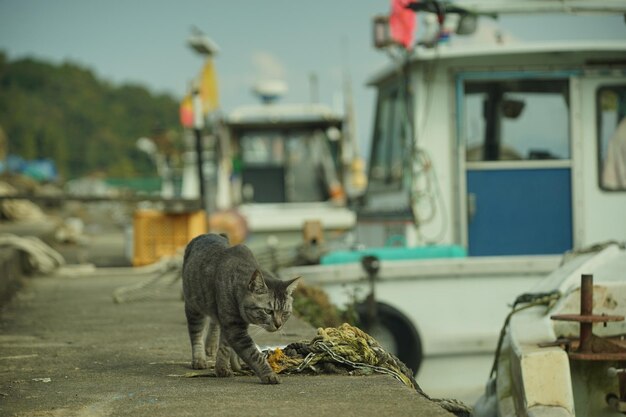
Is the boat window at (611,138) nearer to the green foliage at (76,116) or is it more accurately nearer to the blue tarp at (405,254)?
the blue tarp at (405,254)

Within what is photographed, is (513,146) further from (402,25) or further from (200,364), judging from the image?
(200,364)

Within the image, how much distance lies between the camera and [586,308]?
20.2 feet

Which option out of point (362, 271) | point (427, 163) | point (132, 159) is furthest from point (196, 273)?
point (132, 159)

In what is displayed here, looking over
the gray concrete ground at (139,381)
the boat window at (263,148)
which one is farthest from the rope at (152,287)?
the boat window at (263,148)

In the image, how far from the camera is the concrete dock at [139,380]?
4727mm

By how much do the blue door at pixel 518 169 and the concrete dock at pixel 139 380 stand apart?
3.04 meters

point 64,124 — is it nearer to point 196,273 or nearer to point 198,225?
point 198,225

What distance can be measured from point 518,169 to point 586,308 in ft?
13.9

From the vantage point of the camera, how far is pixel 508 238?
1034 cm

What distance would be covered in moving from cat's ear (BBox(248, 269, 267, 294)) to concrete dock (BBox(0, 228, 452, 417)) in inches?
18.1

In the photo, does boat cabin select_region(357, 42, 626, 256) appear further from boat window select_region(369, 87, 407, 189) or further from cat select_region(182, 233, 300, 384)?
cat select_region(182, 233, 300, 384)

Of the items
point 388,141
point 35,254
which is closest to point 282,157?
point 35,254

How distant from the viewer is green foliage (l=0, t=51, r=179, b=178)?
108125 mm

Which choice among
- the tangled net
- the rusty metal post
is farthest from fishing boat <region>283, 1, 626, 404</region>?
the tangled net
